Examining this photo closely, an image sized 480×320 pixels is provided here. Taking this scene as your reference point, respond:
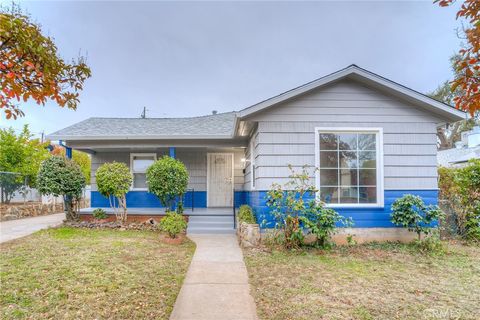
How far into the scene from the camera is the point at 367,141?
695cm

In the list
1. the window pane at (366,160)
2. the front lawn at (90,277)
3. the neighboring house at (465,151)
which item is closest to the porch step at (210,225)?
the front lawn at (90,277)

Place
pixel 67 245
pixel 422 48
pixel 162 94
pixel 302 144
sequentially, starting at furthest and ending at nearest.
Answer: pixel 162 94 < pixel 422 48 < pixel 302 144 < pixel 67 245

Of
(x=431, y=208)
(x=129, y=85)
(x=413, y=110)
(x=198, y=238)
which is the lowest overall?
(x=198, y=238)

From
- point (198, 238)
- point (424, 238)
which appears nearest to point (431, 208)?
point (424, 238)

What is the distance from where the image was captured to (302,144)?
269 inches

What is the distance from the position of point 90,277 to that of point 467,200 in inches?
342

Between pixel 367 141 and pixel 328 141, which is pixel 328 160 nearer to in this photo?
pixel 328 141

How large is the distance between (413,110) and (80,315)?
760 cm

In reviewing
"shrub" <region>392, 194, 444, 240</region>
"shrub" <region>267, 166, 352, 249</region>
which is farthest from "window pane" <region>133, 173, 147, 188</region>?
"shrub" <region>392, 194, 444, 240</region>

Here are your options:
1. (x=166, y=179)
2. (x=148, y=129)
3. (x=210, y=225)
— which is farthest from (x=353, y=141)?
(x=148, y=129)

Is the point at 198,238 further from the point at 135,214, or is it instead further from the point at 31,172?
the point at 31,172

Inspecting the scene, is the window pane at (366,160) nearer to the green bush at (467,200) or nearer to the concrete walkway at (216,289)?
the green bush at (467,200)

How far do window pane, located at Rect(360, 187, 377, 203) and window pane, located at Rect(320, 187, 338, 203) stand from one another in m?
0.62

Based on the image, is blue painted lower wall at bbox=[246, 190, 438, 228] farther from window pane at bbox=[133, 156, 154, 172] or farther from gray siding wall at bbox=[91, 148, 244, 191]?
window pane at bbox=[133, 156, 154, 172]
